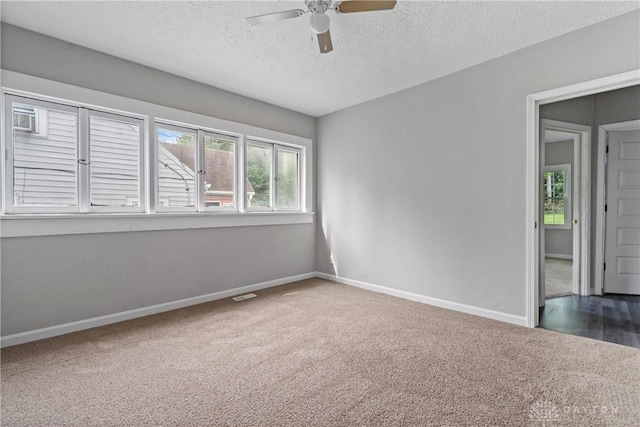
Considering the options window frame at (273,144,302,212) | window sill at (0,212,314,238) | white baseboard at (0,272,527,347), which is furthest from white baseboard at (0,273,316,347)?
window frame at (273,144,302,212)

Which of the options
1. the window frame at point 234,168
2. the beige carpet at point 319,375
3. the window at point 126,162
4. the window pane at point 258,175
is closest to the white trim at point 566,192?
the beige carpet at point 319,375

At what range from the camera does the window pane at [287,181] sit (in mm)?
4676

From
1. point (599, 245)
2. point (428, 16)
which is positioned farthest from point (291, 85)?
point (599, 245)

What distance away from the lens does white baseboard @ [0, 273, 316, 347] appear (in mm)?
2557

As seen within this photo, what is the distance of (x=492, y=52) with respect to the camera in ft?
9.69

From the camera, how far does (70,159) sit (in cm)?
285

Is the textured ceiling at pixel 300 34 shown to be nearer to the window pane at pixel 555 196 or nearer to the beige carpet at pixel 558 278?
the beige carpet at pixel 558 278

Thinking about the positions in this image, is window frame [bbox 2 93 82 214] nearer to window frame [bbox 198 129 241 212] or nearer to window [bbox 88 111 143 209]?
window [bbox 88 111 143 209]

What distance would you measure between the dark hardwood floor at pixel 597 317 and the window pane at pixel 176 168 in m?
4.02

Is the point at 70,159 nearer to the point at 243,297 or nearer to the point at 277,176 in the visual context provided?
the point at 243,297

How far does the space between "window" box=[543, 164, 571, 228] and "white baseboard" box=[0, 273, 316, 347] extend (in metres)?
6.78

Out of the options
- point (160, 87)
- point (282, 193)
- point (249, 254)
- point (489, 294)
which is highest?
point (160, 87)

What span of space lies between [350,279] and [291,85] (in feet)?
9.18

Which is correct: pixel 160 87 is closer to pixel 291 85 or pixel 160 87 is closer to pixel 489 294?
pixel 291 85
